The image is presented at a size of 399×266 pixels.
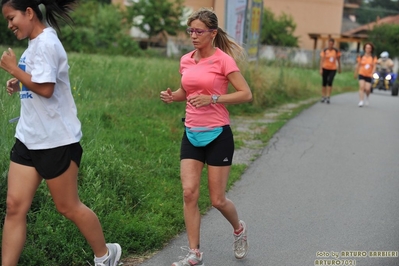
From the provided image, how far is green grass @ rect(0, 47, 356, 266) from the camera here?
17.0ft

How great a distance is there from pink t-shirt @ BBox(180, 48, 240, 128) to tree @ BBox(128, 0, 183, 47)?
1921 inches

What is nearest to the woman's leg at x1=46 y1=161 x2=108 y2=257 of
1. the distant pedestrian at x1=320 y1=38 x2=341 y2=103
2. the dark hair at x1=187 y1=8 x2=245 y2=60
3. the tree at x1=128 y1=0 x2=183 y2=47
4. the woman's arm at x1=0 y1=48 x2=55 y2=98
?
the woman's arm at x1=0 y1=48 x2=55 y2=98

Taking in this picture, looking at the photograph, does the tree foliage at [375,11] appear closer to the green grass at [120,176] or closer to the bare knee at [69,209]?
the green grass at [120,176]

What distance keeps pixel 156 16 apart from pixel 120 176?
47827mm

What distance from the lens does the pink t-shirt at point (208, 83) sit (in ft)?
16.6

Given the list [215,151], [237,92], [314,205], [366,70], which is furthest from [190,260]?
[366,70]

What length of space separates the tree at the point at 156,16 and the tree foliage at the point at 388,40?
54.0 ft

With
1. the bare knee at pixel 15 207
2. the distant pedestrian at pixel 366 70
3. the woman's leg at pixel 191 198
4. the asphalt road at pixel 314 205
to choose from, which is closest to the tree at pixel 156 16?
the distant pedestrian at pixel 366 70

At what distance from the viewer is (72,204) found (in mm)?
4395

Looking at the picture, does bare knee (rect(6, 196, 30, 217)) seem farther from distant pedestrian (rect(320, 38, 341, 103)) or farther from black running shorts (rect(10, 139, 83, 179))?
distant pedestrian (rect(320, 38, 341, 103))

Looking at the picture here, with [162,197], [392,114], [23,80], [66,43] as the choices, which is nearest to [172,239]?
[162,197]

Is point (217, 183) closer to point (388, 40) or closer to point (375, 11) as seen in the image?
point (388, 40)

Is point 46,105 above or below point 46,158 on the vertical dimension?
above

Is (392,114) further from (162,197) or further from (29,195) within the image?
(29,195)
